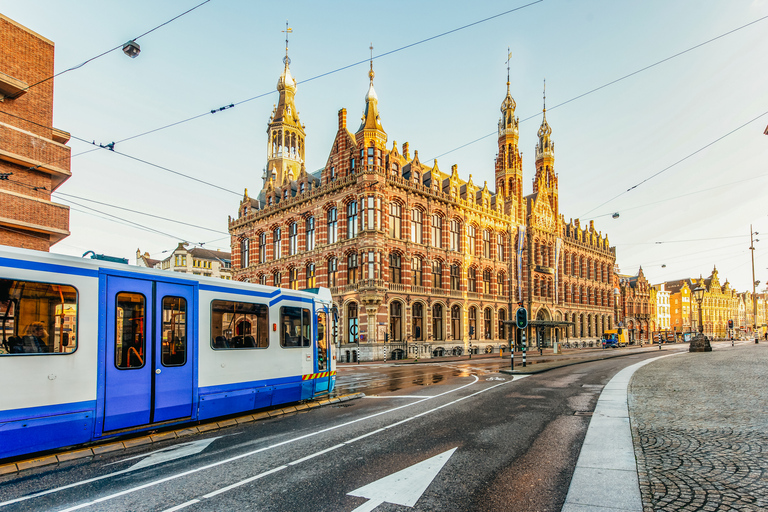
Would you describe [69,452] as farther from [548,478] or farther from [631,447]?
[631,447]

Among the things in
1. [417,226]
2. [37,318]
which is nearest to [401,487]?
[37,318]

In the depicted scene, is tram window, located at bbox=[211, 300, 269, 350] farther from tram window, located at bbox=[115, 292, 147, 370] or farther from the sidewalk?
the sidewalk

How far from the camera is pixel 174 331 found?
910 centimetres

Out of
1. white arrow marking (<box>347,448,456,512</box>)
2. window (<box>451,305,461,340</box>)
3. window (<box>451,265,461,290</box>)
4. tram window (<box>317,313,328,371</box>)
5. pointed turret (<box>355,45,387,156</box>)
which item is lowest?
window (<box>451,305,461,340</box>)

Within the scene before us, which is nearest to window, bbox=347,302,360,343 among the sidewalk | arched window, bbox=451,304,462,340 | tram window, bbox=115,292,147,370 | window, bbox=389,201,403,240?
window, bbox=389,201,403,240

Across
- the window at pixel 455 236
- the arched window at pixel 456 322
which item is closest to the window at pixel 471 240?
the window at pixel 455 236

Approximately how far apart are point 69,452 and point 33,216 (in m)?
11.4

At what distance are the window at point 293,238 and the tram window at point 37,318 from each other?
38.0 m

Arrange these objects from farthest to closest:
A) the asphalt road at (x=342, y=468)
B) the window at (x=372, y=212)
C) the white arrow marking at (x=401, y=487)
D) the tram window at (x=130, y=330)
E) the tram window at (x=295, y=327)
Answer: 1. the window at (x=372, y=212)
2. the tram window at (x=295, y=327)
3. the tram window at (x=130, y=330)
4. the asphalt road at (x=342, y=468)
5. the white arrow marking at (x=401, y=487)

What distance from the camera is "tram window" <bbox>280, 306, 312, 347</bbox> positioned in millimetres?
11508

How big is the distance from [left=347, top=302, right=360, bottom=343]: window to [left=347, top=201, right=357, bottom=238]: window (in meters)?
6.15

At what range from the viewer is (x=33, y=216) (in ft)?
50.8

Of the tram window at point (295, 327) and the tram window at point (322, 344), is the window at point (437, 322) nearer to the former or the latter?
the tram window at point (322, 344)

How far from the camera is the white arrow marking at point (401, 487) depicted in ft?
16.5
